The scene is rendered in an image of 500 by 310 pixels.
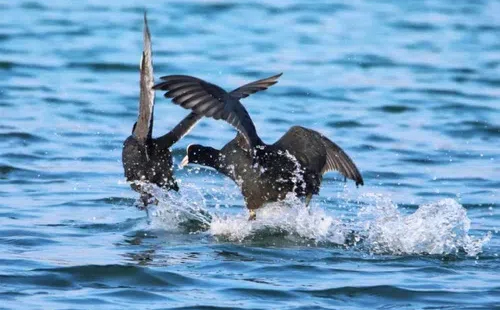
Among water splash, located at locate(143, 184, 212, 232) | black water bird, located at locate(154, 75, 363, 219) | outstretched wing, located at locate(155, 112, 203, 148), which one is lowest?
water splash, located at locate(143, 184, 212, 232)

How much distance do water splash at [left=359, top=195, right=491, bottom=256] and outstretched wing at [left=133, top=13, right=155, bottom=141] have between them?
1.69 meters

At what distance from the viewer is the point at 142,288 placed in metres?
6.88

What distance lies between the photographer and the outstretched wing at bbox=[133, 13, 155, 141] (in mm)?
8023

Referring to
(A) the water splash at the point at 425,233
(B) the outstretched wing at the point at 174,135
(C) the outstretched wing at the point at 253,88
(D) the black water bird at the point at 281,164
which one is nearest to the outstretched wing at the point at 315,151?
(D) the black water bird at the point at 281,164

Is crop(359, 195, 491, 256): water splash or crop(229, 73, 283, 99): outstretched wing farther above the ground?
crop(229, 73, 283, 99): outstretched wing

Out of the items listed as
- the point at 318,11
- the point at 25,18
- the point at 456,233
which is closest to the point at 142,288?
the point at 456,233

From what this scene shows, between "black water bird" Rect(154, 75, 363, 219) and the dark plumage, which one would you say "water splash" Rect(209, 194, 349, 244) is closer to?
"black water bird" Rect(154, 75, 363, 219)

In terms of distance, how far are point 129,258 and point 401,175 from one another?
14.1ft

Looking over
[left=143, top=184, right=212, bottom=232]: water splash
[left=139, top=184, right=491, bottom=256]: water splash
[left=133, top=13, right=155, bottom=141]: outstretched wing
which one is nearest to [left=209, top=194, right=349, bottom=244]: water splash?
[left=139, top=184, right=491, bottom=256]: water splash

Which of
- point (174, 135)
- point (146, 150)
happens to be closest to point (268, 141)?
point (174, 135)

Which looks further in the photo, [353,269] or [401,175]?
[401,175]

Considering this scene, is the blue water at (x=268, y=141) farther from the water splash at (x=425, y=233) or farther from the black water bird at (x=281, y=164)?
the black water bird at (x=281, y=164)

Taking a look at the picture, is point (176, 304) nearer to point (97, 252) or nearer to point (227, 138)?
point (97, 252)

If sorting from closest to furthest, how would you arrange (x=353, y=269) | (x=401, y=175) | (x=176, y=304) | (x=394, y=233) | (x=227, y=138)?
1. (x=176, y=304)
2. (x=353, y=269)
3. (x=394, y=233)
4. (x=401, y=175)
5. (x=227, y=138)
